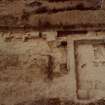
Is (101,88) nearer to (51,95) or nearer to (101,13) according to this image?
(51,95)

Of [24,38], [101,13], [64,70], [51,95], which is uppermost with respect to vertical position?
[101,13]

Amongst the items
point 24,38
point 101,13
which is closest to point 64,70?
point 24,38

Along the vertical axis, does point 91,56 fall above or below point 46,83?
above

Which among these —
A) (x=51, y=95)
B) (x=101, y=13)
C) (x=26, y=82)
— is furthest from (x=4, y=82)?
(x=101, y=13)

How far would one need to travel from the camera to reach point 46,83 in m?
3.06

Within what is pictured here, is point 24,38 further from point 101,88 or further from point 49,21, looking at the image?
point 101,88

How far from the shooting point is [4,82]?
309 cm

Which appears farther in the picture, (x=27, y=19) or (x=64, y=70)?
(x=27, y=19)

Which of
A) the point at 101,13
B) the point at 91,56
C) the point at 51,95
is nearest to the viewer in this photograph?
the point at 51,95

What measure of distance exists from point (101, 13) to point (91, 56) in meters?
0.49

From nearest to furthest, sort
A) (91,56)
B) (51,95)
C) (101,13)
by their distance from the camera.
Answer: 1. (51,95)
2. (91,56)
3. (101,13)

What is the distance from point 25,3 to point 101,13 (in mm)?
789

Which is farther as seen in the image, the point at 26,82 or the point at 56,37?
the point at 56,37

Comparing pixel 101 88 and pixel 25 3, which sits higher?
pixel 25 3
